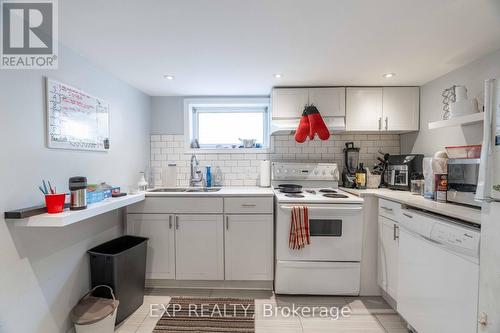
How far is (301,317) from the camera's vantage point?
1.95 metres

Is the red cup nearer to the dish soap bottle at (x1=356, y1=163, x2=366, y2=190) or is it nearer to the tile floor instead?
the tile floor

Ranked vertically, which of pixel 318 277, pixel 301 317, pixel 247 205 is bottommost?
pixel 301 317

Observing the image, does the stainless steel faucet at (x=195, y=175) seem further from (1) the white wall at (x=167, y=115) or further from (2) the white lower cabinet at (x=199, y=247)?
(2) the white lower cabinet at (x=199, y=247)

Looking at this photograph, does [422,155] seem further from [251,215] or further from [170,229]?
[170,229]

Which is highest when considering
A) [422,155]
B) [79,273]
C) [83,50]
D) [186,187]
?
[83,50]

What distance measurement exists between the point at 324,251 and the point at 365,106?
1641 millimetres

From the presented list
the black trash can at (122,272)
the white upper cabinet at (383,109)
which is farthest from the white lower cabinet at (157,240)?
the white upper cabinet at (383,109)

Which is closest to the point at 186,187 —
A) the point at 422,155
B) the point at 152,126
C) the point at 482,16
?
the point at 152,126

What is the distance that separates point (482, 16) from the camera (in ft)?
4.38

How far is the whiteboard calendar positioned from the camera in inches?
61.6

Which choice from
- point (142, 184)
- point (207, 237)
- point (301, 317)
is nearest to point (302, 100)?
point (207, 237)

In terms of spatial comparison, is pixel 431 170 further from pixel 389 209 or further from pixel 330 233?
pixel 330 233

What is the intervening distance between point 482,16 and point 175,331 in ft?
9.49

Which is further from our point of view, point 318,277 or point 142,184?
point 142,184
